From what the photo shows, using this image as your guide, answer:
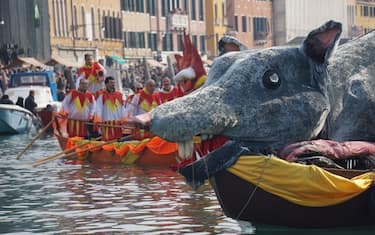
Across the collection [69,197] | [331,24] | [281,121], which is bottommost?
[69,197]

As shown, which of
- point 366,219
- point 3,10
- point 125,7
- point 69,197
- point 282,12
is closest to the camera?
point 366,219

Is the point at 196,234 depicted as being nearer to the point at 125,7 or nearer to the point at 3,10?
the point at 3,10

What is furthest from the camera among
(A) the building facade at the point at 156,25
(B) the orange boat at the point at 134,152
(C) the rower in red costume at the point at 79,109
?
(A) the building facade at the point at 156,25

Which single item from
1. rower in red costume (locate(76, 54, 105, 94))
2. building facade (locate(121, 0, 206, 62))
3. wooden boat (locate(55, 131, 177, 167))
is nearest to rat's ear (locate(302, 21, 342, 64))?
wooden boat (locate(55, 131, 177, 167))

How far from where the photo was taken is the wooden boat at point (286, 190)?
42.0ft

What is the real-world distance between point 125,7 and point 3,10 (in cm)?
1818

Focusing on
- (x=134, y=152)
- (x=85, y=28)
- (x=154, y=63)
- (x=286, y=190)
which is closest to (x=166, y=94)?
(x=134, y=152)

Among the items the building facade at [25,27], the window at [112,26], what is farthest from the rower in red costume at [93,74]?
the window at [112,26]

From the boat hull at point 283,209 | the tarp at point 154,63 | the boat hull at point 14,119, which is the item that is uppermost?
the boat hull at point 283,209

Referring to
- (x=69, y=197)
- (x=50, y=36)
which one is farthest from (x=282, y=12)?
(x=69, y=197)

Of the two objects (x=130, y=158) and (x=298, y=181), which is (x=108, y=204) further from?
(x=130, y=158)

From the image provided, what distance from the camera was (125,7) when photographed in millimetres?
79500

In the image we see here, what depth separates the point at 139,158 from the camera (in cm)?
2270

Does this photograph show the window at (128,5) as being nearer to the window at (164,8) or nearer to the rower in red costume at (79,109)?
the window at (164,8)
